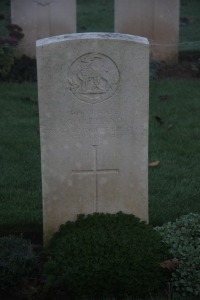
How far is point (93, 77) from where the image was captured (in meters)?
5.33

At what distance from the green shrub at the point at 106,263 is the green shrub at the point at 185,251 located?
3.7 inches

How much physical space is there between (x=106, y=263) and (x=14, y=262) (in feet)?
2.08

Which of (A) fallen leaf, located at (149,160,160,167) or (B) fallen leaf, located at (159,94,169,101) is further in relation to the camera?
(B) fallen leaf, located at (159,94,169,101)

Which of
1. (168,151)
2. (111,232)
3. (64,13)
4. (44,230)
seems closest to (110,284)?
(111,232)

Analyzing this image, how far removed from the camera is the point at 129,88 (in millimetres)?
5348

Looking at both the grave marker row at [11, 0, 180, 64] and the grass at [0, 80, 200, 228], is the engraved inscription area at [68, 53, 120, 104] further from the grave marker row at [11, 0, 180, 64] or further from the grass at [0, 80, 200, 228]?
the grave marker row at [11, 0, 180, 64]

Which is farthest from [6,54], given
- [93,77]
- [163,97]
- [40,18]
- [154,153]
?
[93,77]

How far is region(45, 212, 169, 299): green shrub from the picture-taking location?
4961mm

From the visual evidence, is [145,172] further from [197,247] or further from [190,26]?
[190,26]

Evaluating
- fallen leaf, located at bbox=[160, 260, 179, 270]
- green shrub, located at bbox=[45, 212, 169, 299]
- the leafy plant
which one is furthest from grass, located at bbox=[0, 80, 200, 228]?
fallen leaf, located at bbox=[160, 260, 179, 270]

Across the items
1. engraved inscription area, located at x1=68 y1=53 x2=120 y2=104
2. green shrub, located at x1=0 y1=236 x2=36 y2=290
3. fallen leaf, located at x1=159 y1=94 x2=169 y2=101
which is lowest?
green shrub, located at x1=0 y1=236 x2=36 y2=290

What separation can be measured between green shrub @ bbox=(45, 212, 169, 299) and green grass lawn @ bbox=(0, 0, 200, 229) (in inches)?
37.4

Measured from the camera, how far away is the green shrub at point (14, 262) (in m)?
5.11

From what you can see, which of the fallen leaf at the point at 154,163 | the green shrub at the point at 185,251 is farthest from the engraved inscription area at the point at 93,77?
the fallen leaf at the point at 154,163
